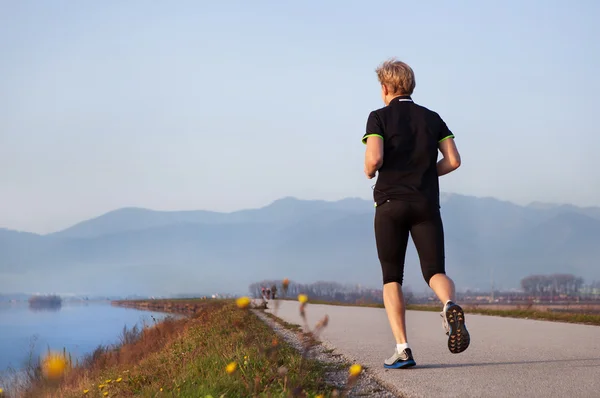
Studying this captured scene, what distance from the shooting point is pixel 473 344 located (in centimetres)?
844

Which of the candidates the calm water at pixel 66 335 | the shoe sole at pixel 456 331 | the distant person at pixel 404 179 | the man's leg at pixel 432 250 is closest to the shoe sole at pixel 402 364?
the distant person at pixel 404 179

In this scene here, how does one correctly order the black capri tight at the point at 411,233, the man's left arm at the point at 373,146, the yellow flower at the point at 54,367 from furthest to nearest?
the black capri tight at the point at 411,233
the man's left arm at the point at 373,146
the yellow flower at the point at 54,367

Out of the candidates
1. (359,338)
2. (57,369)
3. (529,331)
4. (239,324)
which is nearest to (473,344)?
(359,338)

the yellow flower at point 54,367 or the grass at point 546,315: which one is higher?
the yellow flower at point 54,367

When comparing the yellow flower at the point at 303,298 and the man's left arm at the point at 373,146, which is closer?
the yellow flower at the point at 303,298

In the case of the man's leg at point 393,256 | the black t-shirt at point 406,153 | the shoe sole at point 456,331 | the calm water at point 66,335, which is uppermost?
the black t-shirt at point 406,153

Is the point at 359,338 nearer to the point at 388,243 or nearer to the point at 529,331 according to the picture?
the point at 529,331

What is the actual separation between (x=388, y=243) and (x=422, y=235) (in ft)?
0.89

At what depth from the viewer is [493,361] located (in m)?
6.71

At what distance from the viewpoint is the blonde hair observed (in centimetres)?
576

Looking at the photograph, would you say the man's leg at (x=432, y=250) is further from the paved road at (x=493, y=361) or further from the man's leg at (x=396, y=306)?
the paved road at (x=493, y=361)

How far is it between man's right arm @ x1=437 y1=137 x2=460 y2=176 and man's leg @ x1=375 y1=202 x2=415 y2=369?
1.83 feet

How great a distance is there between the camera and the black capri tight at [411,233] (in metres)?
5.54

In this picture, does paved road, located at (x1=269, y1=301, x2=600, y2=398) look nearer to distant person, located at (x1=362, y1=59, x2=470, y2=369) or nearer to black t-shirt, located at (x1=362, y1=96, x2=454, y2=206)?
distant person, located at (x1=362, y1=59, x2=470, y2=369)
